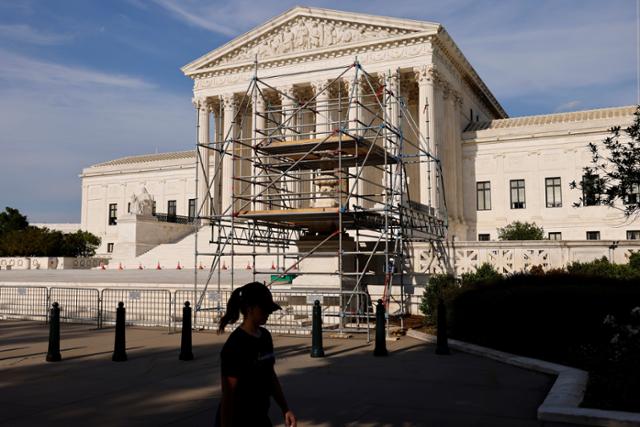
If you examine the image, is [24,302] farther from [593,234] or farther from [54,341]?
[593,234]

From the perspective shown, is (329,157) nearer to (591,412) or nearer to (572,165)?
(591,412)

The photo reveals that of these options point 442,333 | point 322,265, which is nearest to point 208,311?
point 322,265

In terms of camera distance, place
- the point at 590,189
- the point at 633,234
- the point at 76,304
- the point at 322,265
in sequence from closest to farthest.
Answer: the point at 590,189 → the point at 322,265 → the point at 76,304 → the point at 633,234

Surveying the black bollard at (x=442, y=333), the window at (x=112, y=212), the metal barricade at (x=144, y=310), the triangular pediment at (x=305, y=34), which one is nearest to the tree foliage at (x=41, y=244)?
the window at (x=112, y=212)

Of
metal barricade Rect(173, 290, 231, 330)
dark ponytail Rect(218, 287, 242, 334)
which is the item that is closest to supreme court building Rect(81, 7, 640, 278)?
metal barricade Rect(173, 290, 231, 330)

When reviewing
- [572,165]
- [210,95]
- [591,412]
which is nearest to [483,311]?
[591,412]

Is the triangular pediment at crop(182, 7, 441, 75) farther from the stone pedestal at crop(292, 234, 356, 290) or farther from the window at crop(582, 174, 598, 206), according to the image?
the window at crop(582, 174, 598, 206)

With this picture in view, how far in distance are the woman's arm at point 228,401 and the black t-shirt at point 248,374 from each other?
32 millimetres

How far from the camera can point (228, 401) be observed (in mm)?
3836

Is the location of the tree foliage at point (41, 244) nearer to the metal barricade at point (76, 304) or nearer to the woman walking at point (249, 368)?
the metal barricade at point (76, 304)

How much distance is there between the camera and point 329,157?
17406mm

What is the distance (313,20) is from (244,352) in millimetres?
45614

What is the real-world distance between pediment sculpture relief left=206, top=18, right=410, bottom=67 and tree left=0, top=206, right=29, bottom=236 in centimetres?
3152

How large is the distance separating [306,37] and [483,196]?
18.8 m
